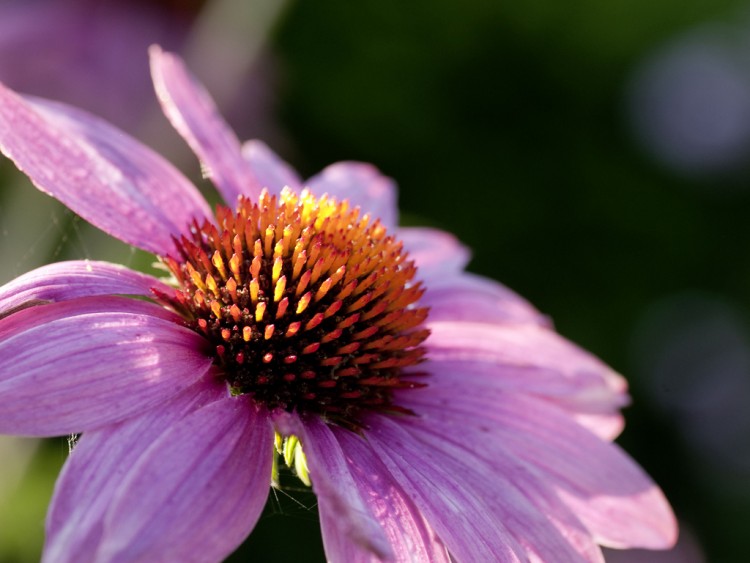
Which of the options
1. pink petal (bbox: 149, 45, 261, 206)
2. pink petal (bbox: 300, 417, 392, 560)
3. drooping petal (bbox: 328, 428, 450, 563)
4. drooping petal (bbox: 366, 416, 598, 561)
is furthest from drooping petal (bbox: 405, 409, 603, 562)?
A: pink petal (bbox: 149, 45, 261, 206)

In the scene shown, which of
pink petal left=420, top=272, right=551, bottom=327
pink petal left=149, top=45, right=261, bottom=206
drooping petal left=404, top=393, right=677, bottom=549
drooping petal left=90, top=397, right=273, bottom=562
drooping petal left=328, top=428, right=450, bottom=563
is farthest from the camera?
pink petal left=420, top=272, right=551, bottom=327

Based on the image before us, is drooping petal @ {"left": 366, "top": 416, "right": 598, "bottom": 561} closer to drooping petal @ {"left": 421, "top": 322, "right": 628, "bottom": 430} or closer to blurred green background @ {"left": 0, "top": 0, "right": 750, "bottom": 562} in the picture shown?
drooping petal @ {"left": 421, "top": 322, "right": 628, "bottom": 430}

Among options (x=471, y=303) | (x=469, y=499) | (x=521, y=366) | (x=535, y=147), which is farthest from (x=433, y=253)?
(x=535, y=147)

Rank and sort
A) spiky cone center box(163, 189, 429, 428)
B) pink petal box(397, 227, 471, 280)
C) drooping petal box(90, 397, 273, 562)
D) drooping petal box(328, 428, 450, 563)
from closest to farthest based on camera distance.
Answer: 1. drooping petal box(90, 397, 273, 562)
2. drooping petal box(328, 428, 450, 563)
3. spiky cone center box(163, 189, 429, 428)
4. pink petal box(397, 227, 471, 280)

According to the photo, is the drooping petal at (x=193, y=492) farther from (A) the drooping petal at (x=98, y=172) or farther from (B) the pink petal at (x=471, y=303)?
(B) the pink petal at (x=471, y=303)

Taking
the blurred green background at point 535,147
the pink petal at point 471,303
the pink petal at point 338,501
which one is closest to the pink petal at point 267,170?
the pink petal at point 471,303

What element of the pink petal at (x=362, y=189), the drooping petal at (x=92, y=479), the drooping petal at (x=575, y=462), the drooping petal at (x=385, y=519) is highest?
the pink petal at (x=362, y=189)
